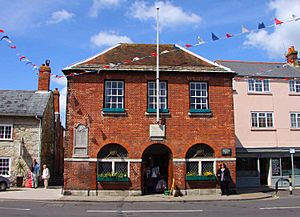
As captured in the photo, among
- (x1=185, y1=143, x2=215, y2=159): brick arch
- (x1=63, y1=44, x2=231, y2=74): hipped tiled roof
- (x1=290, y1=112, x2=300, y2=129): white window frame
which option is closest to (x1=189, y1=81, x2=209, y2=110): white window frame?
(x1=63, y1=44, x2=231, y2=74): hipped tiled roof

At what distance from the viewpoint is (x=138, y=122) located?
18.2 metres

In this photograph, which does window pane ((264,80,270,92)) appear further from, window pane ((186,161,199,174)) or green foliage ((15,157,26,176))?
green foliage ((15,157,26,176))

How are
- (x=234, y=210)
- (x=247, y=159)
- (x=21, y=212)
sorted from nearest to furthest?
(x=21, y=212)
(x=234, y=210)
(x=247, y=159)

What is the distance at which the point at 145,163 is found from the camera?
18938 millimetres

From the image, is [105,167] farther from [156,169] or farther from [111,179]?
[156,169]

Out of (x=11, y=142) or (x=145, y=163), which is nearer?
(x=145, y=163)

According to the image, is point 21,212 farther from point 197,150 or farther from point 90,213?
point 197,150

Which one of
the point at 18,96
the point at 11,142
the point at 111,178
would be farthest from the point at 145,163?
the point at 18,96

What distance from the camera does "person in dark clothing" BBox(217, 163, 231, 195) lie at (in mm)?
17641

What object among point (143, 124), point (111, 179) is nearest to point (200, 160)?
point (143, 124)

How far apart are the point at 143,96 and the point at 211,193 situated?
6460mm

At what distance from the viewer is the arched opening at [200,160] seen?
18.4m

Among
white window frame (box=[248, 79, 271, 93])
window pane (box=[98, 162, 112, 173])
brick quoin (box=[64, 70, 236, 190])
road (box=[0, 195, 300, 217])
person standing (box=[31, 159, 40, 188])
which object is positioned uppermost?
white window frame (box=[248, 79, 271, 93])

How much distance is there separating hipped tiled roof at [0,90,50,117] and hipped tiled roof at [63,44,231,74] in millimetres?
7836
